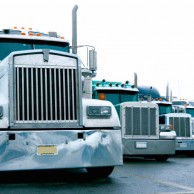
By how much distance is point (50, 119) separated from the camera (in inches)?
275

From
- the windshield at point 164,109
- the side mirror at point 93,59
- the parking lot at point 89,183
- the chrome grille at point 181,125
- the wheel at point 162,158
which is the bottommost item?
the wheel at point 162,158

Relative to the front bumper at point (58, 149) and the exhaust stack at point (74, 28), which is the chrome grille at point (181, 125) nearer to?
the exhaust stack at point (74, 28)

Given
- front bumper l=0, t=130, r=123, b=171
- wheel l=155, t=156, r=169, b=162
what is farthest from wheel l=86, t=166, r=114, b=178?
wheel l=155, t=156, r=169, b=162

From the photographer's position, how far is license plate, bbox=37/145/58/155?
22.2ft

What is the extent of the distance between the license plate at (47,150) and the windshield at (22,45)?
2272 millimetres

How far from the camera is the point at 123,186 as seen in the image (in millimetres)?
6871

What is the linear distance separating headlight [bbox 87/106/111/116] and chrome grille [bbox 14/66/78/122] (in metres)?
0.22

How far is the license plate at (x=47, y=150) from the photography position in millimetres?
6773

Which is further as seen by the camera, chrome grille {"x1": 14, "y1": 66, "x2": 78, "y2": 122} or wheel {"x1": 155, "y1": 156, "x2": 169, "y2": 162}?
wheel {"x1": 155, "y1": 156, "x2": 169, "y2": 162}

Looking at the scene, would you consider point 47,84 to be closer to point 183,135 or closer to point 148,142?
point 148,142

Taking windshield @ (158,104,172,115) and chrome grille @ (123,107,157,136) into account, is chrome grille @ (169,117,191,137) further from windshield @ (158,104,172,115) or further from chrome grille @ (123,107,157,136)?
Result: chrome grille @ (123,107,157,136)

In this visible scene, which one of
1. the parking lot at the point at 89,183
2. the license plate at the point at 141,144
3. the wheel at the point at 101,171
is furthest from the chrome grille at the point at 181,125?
the wheel at the point at 101,171

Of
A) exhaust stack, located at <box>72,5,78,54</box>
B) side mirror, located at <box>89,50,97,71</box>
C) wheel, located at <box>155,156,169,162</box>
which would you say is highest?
exhaust stack, located at <box>72,5,78,54</box>

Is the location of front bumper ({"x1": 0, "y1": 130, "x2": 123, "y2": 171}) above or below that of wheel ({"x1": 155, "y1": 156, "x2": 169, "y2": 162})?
above
